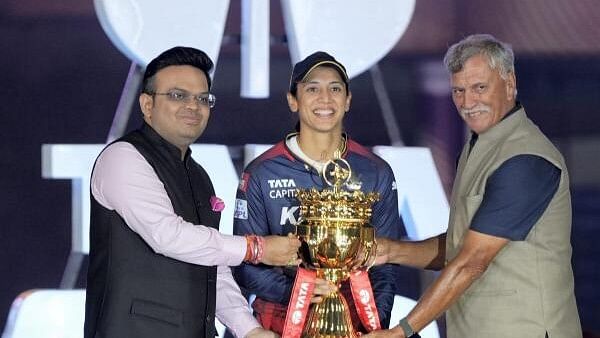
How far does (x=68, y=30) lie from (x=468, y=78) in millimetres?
1845

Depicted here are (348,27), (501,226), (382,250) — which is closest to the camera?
(501,226)

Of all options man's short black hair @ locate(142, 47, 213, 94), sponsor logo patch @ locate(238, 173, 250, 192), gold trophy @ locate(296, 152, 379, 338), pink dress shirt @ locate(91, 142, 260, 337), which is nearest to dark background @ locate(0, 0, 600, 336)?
sponsor logo patch @ locate(238, 173, 250, 192)

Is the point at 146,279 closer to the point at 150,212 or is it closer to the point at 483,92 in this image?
the point at 150,212

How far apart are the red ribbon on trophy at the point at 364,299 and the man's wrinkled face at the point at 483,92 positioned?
532 millimetres

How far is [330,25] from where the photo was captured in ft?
15.4

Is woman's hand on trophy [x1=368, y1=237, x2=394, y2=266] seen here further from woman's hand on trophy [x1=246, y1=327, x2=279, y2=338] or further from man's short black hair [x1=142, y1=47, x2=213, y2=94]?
man's short black hair [x1=142, y1=47, x2=213, y2=94]

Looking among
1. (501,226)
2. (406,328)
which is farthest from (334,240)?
(501,226)

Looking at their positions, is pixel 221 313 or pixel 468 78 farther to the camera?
pixel 221 313

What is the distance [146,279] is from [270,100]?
155 centimetres

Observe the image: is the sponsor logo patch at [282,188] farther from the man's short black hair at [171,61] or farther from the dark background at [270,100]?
the dark background at [270,100]

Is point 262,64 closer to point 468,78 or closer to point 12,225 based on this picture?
point 12,225

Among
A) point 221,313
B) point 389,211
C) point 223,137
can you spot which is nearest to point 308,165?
point 389,211

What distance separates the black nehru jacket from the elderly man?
515 millimetres

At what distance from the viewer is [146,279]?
10.6 ft
